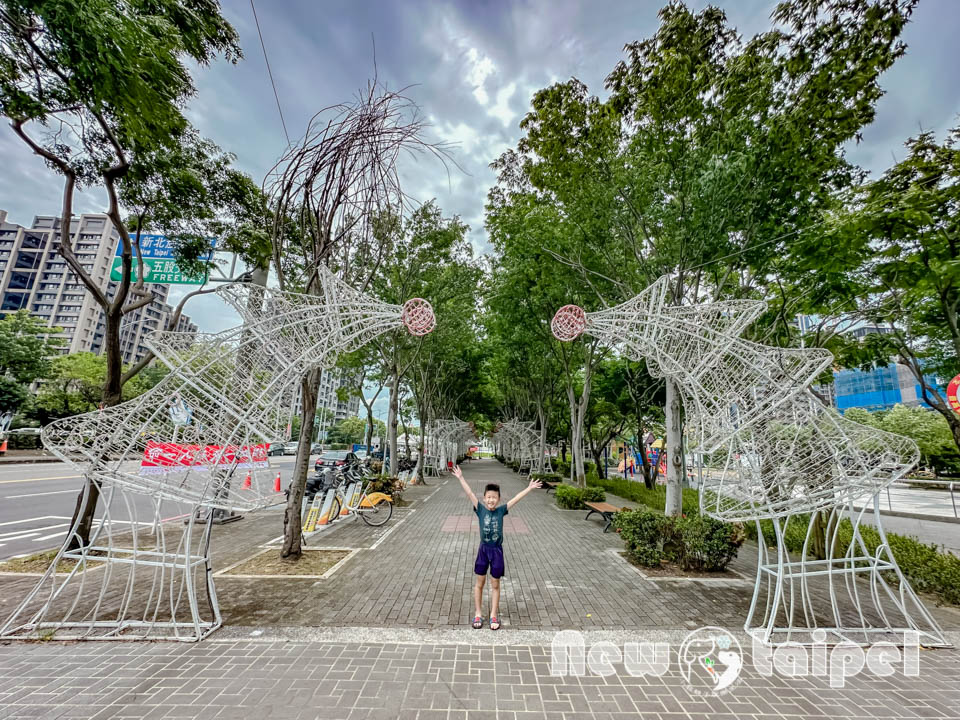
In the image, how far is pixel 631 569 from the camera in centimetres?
682

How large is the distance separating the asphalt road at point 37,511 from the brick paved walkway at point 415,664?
5.48 ft

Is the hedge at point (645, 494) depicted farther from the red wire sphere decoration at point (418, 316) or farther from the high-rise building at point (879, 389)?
the high-rise building at point (879, 389)

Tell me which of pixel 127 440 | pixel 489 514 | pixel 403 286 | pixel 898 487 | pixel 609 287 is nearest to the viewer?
pixel 127 440

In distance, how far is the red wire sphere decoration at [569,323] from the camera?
16.9 feet

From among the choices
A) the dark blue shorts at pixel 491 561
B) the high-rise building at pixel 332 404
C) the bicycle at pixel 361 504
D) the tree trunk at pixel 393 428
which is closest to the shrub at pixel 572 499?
the bicycle at pixel 361 504

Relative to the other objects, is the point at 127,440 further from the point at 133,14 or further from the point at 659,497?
the point at 659,497

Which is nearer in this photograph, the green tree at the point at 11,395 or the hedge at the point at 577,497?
the hedge at the point at 577,497

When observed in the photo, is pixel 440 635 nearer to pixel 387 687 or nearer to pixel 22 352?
pixel 387 687

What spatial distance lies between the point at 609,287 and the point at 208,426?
30.5 feet

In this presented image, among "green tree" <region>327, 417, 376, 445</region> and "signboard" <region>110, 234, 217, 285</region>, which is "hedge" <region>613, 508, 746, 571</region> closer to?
"signboard" <region>110, 234, 217, 285</region>

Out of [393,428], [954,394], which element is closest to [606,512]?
[954,394]

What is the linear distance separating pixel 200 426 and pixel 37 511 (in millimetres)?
11289

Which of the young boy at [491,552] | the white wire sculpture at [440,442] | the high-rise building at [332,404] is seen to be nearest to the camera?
the young boy at [491,552]

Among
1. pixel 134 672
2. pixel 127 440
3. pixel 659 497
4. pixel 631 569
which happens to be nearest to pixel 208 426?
pixel 127 440
